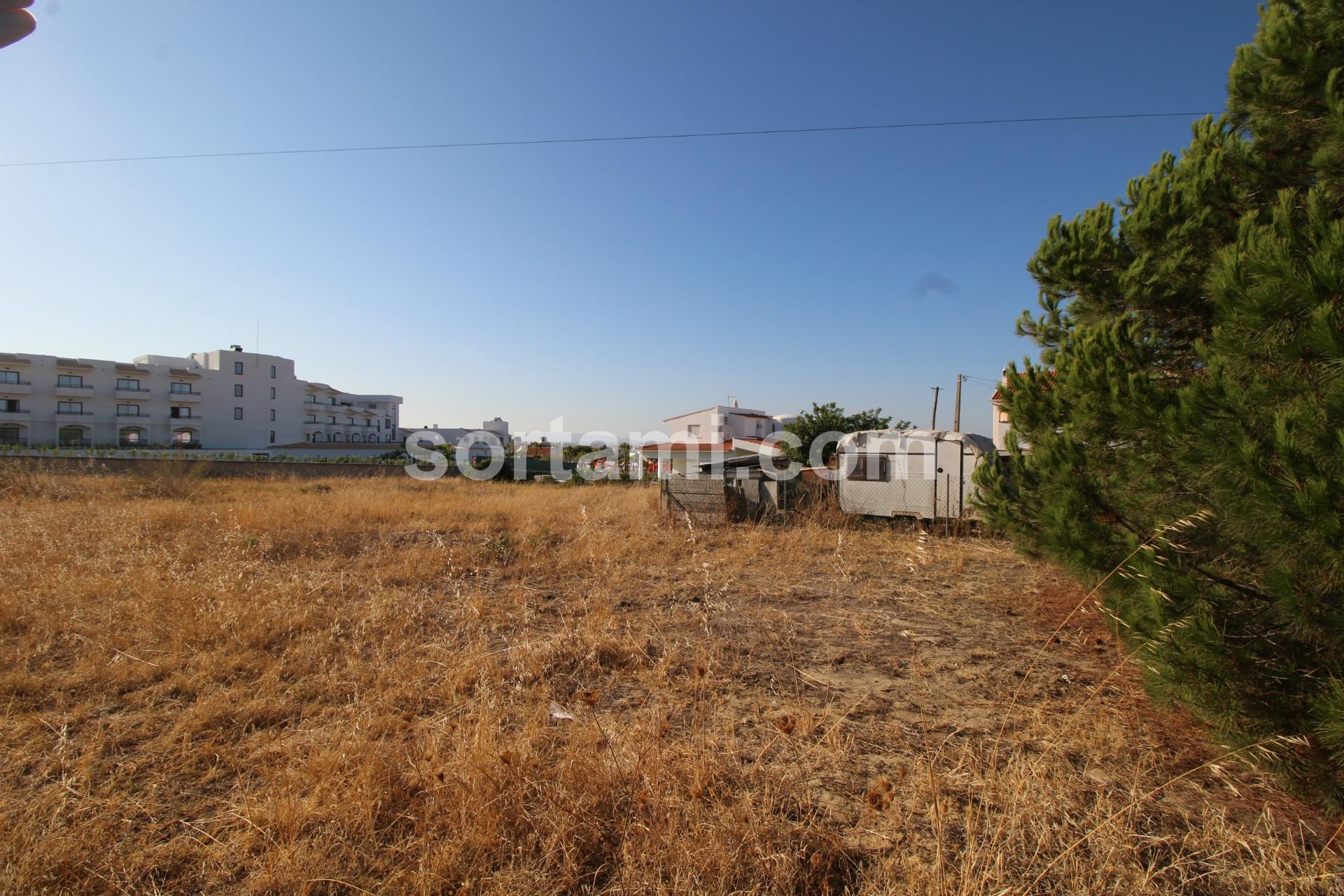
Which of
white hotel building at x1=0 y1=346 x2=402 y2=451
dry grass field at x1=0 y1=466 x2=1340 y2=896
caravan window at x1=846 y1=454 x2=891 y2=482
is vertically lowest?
dry grass field at x1=0 y1=466 x2=1340 y2=896

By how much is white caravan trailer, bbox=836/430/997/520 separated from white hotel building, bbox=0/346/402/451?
50.0 m

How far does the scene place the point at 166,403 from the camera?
44000 millimetres

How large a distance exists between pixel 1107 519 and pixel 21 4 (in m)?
4.65

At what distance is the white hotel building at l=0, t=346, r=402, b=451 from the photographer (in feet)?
127

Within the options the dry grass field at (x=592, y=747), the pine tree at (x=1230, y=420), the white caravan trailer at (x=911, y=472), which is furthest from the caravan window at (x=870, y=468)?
the pine tree at (x=1230, y=420)

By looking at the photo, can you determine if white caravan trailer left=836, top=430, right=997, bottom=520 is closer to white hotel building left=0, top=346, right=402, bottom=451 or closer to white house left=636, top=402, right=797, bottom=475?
white house left=636, top=402, right=797, bottom=475

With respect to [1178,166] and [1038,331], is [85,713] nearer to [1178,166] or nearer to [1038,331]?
[1038,331]

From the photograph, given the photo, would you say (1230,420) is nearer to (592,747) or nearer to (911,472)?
(592,747)

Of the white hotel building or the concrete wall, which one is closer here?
the concrete wall

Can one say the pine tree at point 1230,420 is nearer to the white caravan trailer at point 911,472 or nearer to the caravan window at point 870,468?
the white caravan trailer at point 911,472

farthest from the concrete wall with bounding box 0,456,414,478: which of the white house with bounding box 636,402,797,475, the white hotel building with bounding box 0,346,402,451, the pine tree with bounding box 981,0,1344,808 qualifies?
the white hotel building with bounding box 0,346,402,451

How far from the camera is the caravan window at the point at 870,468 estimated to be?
1068 centimetres

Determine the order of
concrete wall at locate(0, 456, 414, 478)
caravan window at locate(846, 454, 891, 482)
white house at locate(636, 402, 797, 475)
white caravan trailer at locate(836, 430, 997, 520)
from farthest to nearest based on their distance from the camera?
white house at locate(636, 402, 797, 475) < concrete wall at locate(0, 456, 414, 478) < caravan window at locate(846, 454, 891, 482) < white caravan trailer at locate(836, 430, 997, 520)

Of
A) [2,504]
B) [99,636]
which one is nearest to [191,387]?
[2,504]
